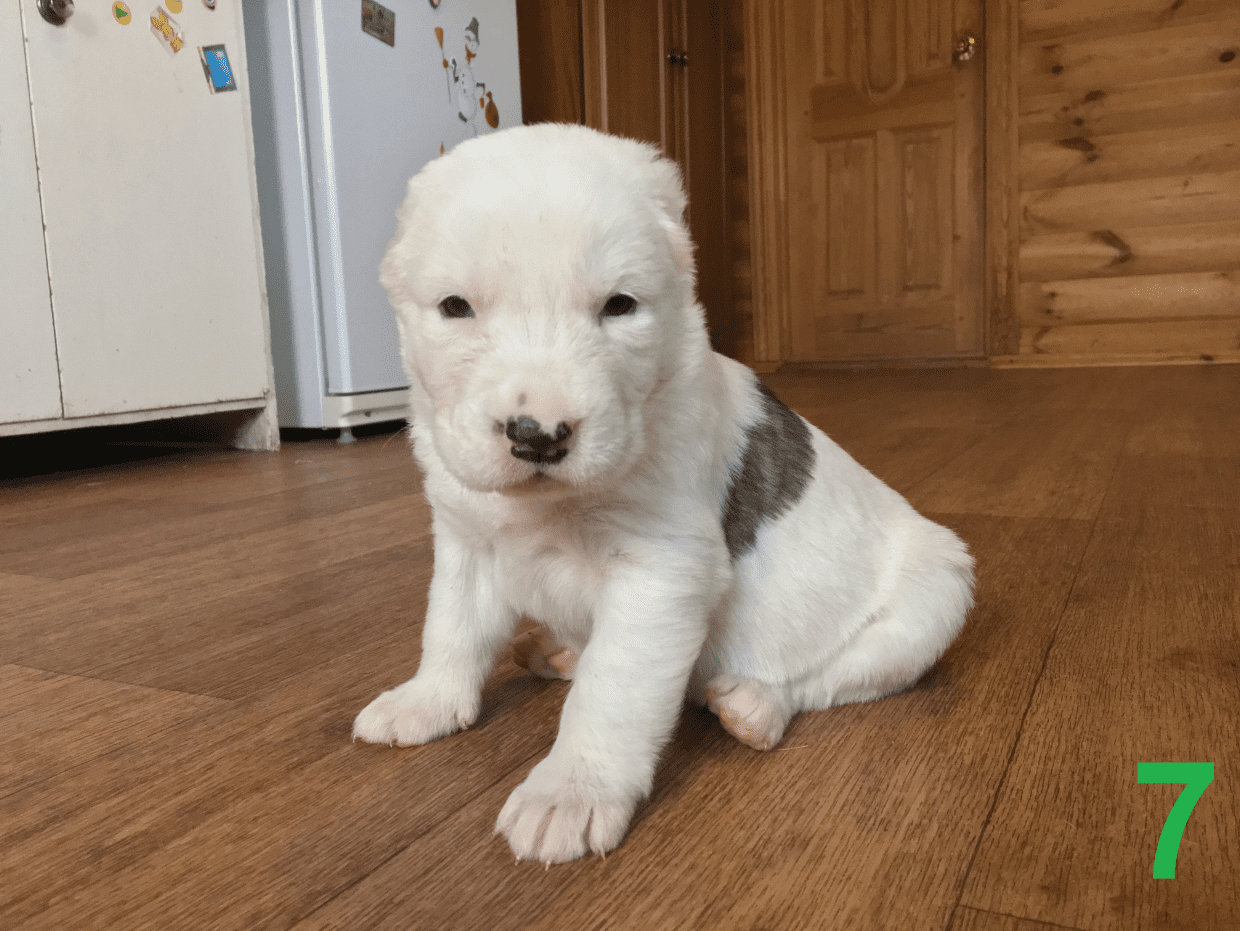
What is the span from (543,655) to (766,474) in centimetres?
36

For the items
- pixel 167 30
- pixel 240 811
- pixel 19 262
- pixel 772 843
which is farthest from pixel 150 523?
pixel 772 843

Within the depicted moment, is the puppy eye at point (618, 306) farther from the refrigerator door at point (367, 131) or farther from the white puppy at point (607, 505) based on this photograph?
the refrigerator door at point (367, 131)

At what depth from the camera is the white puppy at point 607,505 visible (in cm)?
82

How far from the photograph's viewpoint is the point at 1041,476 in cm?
258

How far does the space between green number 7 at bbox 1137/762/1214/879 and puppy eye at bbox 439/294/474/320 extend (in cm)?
70

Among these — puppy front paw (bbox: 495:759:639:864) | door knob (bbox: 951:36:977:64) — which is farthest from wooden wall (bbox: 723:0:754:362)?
puppy front paw (bbox: 495:759:639:864)

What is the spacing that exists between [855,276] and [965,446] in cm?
373

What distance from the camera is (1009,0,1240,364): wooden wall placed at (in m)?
5.70

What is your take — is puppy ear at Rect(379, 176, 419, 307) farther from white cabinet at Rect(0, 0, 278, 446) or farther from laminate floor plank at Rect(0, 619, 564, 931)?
white cabinet at Rect(0, 0, 278, 446)

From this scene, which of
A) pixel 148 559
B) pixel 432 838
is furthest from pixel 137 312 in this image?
pixel 432 838

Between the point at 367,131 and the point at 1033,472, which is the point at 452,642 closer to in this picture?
the point at 1033,472

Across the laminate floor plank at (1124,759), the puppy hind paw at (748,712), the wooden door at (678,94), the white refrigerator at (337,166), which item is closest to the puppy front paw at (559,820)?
the puppy hind paw at (748,712)

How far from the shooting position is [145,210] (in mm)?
3252

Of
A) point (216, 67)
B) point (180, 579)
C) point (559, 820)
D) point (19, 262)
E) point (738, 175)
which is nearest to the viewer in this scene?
point (559, 820)
